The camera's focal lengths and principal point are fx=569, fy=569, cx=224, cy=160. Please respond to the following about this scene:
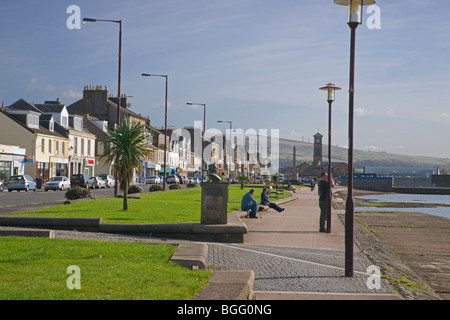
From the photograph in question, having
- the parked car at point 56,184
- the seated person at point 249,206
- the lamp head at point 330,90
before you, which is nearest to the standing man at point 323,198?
the lamp head at point 330,90

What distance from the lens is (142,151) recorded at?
73.2 ft

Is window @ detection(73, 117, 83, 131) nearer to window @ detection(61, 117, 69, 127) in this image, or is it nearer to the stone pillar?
window @ detection(61, 117, 69, 127)

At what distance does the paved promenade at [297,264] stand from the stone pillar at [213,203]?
1126mm

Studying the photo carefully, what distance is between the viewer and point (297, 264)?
450 inches

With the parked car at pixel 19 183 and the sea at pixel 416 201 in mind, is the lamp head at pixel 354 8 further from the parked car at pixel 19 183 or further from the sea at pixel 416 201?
the parked car at pixel 19 183

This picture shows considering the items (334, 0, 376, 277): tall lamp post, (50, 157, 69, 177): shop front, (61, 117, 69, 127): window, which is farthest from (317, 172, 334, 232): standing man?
(61, 117, 69, 127): window

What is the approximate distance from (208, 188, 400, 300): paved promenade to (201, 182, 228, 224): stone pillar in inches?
44.3

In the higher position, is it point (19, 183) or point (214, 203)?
point (214, 203)

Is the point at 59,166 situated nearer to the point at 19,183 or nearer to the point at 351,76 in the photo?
the point at 19,183

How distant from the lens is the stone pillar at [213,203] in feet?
51.3

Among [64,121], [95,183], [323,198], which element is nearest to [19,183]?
[95,183]

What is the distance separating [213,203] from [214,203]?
0.09ft

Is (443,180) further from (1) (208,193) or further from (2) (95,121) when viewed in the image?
(1) (208,193)
